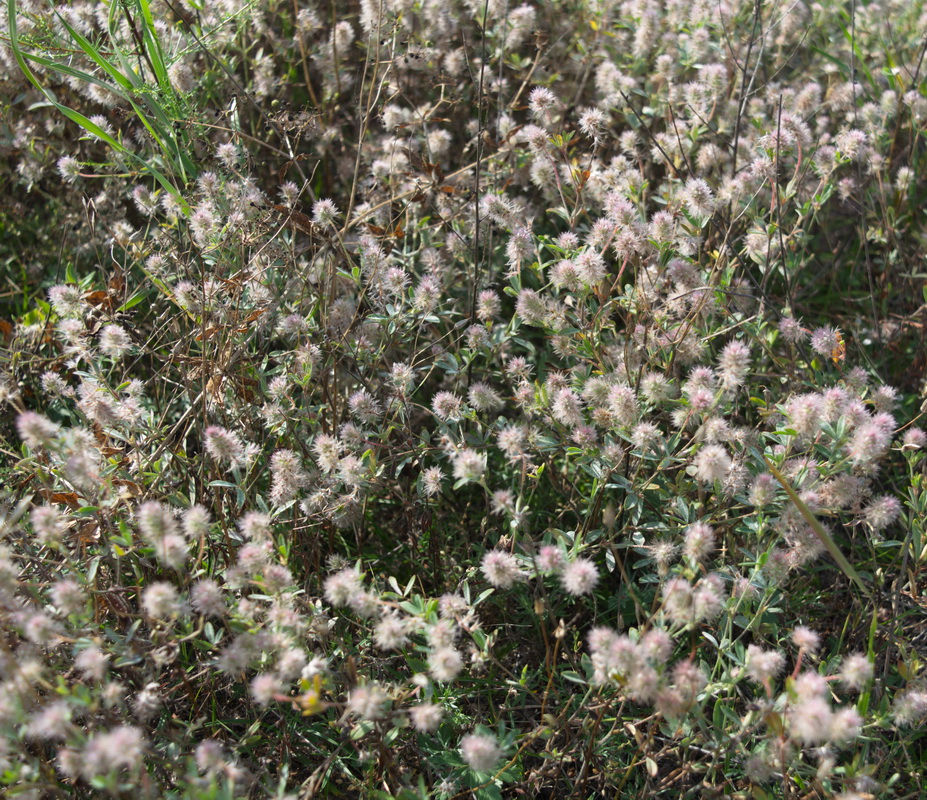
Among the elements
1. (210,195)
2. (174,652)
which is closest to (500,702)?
(174,652)

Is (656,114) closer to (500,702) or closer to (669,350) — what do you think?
(669,350)

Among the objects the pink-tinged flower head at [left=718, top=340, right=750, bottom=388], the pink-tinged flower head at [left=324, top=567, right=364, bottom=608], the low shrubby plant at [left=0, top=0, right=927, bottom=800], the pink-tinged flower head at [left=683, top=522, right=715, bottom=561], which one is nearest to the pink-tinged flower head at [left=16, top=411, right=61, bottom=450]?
the low shrubby plant at [left=0, top=0, right=927, bottom=800]

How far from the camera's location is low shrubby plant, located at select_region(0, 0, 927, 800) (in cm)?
188

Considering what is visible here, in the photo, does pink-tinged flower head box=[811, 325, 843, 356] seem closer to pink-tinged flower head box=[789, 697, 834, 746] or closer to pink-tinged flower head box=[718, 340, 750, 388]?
pink-tinged flower head box=[718, 340, 750, 388]

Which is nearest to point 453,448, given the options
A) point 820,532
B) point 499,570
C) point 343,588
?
point 499,570

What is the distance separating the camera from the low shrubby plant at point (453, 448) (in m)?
1.88

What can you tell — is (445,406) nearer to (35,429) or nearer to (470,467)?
(470,467)

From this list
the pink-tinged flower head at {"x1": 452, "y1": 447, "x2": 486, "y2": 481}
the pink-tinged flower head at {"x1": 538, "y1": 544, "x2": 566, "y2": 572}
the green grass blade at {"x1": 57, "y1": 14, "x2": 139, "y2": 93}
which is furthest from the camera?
the green grass blade at {"x1": 57, "y1": 14, "x2": 139, "y2": 93}

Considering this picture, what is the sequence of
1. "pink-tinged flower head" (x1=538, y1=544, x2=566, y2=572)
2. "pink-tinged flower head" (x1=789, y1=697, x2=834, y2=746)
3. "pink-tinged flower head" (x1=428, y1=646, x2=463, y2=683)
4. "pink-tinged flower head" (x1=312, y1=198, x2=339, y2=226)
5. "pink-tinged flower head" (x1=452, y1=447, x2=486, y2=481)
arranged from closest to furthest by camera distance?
"pink-tinged flower head" (x1=789, y1=697, x2=834, y2=746), "pink-tinged flower head" (x1=428, y1=646, x2=463, y2=683), "pink-tinged flower head" (x1=538, y1=544, x2=566, y2=572), "pink-tinged flower head" (x1=452, y1=447, x2=486, y2=481), "pink-tinged flower head" (x1=312, y1=198, x2=339, y2=226)

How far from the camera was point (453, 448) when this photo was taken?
2.30 metres

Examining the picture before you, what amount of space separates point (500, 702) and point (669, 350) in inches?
47.7

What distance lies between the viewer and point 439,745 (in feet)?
7.18

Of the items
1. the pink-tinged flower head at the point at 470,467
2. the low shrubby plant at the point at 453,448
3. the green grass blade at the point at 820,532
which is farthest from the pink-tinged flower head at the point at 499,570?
the green grass blade at the point at 820,532

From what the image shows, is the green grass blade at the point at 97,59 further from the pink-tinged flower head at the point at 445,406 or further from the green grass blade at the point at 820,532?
the green grass blade at the point at 820,532
